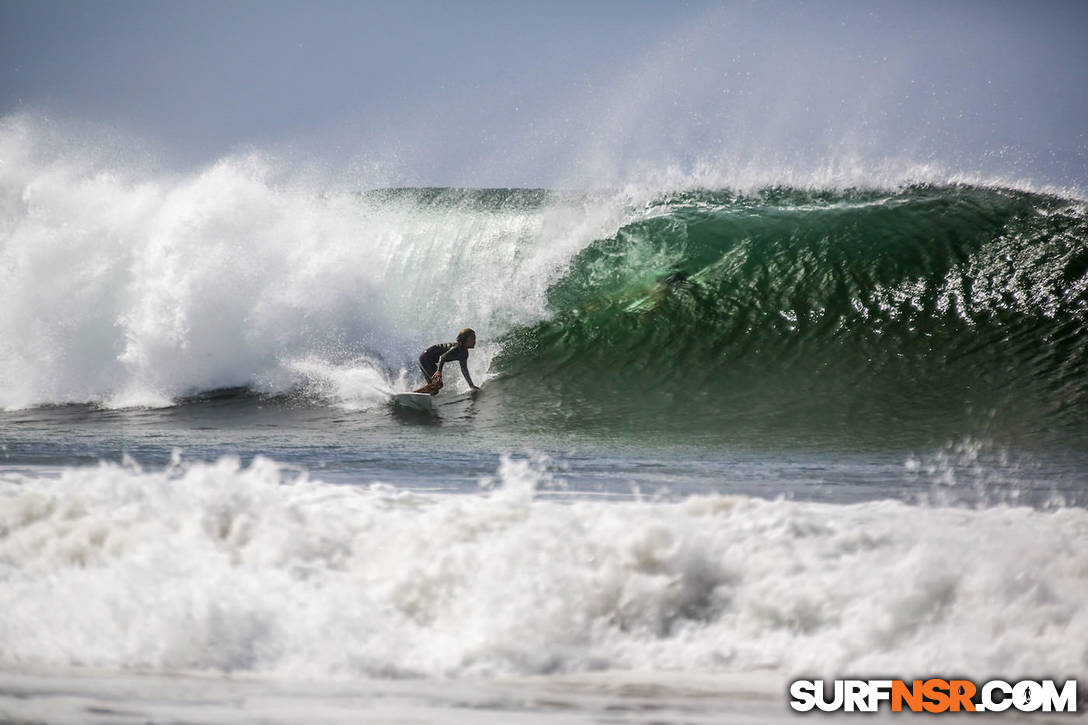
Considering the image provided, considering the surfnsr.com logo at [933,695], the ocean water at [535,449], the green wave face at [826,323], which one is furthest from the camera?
the green wave face at [826,323]

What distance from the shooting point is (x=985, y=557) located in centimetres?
370

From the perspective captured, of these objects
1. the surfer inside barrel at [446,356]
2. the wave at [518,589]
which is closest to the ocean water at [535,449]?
the wave at [518,589]

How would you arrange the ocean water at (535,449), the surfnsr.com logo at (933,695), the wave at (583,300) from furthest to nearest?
the wave at (583,300)
the ocean water at (535,449)
the surfnsr.com logo at (933,695)

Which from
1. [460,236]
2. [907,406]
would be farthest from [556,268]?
[907,406]

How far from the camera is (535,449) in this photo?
24.8 feet

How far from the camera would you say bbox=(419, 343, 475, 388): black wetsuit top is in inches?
→ 406

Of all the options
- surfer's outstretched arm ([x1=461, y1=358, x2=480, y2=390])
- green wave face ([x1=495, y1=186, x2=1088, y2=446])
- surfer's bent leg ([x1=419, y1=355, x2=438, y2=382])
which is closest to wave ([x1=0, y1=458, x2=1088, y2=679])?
green wave face ([x1=495, y1=186, x2=1088, y2=446])

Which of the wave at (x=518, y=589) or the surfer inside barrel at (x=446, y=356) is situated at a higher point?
the surfer inside barrel at (x=446, y=356)

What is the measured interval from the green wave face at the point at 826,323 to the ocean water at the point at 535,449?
58mm

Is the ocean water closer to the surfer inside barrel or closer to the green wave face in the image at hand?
the green wave face

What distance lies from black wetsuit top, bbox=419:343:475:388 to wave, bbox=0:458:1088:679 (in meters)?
5.77

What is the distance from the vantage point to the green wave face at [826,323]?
878 centimetres

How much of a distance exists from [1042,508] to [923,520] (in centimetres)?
87

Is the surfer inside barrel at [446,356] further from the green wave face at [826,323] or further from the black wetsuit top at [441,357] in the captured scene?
the green wave face at [826,323]
